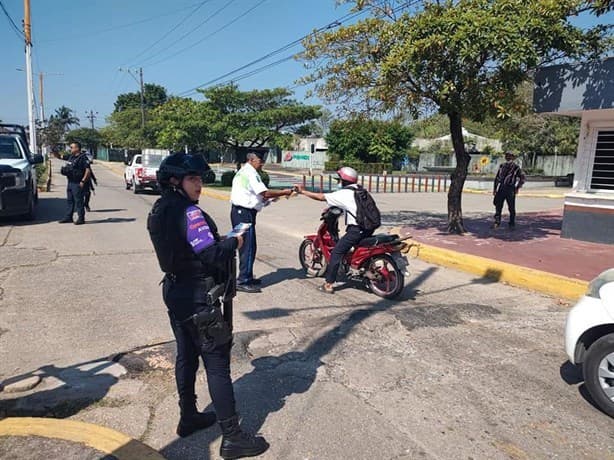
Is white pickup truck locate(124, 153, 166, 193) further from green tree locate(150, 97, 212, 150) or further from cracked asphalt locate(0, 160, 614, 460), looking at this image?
→ cracked asphalt locate(0, 160, 614, 460)

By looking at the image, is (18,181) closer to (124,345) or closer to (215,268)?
(124,345)

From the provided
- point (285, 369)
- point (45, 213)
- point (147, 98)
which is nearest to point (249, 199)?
point (285, 369)

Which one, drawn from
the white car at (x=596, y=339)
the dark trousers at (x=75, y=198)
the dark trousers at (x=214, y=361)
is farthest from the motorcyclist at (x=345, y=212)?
the dark trousers at (x=75, y=198)

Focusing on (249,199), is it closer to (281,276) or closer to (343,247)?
(343,247)

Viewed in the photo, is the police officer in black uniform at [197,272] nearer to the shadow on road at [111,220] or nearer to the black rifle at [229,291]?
the black rifle at [229,291]

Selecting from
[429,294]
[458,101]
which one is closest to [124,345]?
[429,294]

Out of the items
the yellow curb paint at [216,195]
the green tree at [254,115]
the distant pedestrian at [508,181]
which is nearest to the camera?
the distant pedestrian at [508,181]

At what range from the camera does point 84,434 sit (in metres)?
3.07

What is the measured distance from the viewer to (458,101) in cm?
945

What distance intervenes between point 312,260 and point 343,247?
119 cm

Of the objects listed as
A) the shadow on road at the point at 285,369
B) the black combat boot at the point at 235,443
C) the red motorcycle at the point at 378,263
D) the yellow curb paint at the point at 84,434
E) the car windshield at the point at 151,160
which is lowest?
the shadow on road at the point at 285,369

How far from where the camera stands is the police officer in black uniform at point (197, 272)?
2.81m

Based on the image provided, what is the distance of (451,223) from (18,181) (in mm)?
9503

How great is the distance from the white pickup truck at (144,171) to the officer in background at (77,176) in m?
8.72
